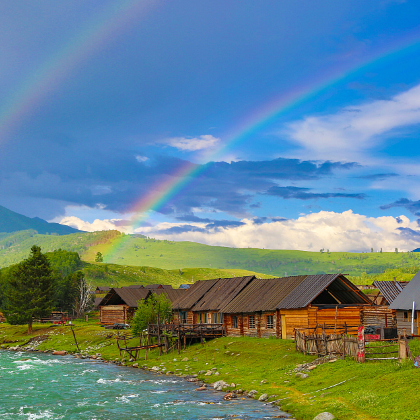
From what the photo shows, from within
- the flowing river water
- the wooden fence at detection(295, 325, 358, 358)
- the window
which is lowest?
the flowing river water

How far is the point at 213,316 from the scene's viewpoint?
61906mm

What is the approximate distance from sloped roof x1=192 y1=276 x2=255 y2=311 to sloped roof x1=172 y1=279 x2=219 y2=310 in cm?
67

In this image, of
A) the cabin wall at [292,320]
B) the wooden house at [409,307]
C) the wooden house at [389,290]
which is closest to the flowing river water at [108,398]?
the cabin wall at [292,320]

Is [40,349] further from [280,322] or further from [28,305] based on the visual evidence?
[280,322]

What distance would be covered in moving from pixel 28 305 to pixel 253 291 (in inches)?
1769

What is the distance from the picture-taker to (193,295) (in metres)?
69.6

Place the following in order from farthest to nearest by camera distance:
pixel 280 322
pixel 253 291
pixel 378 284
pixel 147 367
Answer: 1. pixel 378 284
2. pixel 253 291
3. pixel 280 322
4. pixel 147 367

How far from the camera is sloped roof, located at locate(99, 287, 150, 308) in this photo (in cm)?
8754

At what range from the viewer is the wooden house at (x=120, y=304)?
87.1 meters

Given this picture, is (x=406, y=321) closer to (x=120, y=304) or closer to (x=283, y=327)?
(x=283, y=327)

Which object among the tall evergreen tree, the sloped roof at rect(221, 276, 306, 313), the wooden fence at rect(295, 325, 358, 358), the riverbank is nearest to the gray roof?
the riverbank

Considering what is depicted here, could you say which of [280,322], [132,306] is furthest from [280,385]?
[132,306]

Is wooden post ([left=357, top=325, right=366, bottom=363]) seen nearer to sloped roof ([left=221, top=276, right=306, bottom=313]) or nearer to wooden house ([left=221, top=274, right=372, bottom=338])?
wooden house ([left=221, top=274, right=372, bottom=338])

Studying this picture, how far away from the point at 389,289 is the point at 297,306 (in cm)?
2537
